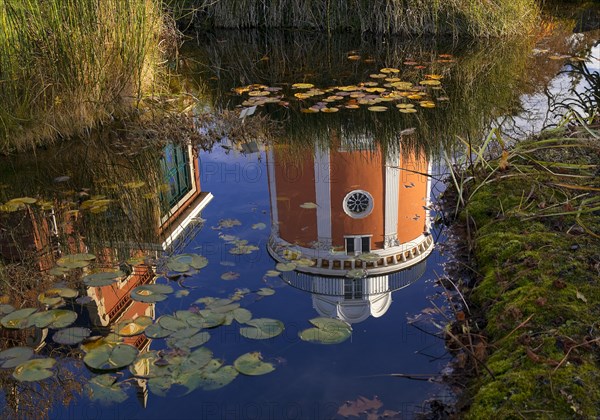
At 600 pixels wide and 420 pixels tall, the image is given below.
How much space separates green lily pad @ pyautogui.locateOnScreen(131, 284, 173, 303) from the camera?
326cm

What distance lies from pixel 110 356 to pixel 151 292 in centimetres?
55

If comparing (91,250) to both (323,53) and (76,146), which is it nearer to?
(76,146)

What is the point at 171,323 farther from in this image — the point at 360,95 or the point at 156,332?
the point at 360,95

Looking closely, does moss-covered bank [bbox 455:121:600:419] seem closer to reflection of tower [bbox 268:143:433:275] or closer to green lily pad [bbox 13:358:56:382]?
reflection of tower [bbox 268:143:433:275]

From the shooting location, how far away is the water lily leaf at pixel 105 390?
8.58 feet

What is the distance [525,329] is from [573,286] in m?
0.39

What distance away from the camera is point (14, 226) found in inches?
165

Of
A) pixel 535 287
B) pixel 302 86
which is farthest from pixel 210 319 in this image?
pixel 302 86

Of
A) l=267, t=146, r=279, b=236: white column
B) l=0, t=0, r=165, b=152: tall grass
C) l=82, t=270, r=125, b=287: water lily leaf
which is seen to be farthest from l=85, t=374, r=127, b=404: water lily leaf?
l=0, t=0, r=165, b=152: tall grass

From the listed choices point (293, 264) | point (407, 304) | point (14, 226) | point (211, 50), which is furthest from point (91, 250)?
point (211, 50)

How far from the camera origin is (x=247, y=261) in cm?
375

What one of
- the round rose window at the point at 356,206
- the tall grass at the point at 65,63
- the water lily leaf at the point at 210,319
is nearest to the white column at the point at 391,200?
the round rose window at the point at 356,206

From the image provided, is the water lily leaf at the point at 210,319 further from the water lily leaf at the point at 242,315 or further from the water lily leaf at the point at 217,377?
the water lily leaf at the point at 217,377

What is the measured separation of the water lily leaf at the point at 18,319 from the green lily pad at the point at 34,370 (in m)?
0.30
